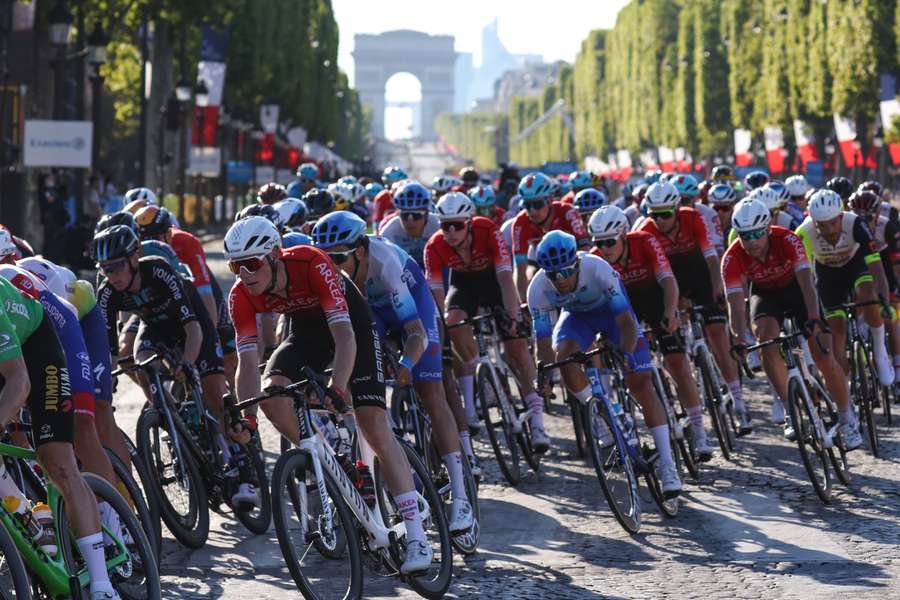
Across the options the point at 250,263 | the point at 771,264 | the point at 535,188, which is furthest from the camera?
the point at 535,188

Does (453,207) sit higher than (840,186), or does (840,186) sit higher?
(840,186)

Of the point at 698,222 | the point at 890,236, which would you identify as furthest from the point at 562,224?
the point at 890,236

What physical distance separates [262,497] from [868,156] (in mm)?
54434

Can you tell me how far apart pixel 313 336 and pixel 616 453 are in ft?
7.51

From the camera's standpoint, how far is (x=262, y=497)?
Answer: 9.95 meters

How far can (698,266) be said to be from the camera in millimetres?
13484

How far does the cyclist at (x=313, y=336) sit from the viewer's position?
7.79 meters

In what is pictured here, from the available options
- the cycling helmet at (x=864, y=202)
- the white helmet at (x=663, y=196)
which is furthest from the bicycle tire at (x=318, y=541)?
the cycling helmet at (x=864, y=202)

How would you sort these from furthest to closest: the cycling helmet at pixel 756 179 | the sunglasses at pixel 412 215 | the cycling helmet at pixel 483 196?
the cycling helmet at pixel 756 179 → the cycling helmet at pixel 483 196 → the sunglasses at pixel 412 215

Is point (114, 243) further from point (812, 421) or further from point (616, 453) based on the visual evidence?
point (812, 421)

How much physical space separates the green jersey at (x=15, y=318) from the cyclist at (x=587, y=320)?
156 inches

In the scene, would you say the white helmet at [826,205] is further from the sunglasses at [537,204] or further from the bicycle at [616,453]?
the bicycle at [616,453]

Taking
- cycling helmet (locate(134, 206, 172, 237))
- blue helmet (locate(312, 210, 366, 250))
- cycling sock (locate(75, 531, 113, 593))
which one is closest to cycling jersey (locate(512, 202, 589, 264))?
cycling helmet (locate(134, 206, 172, 237))

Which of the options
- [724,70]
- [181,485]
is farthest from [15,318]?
[724,70]
